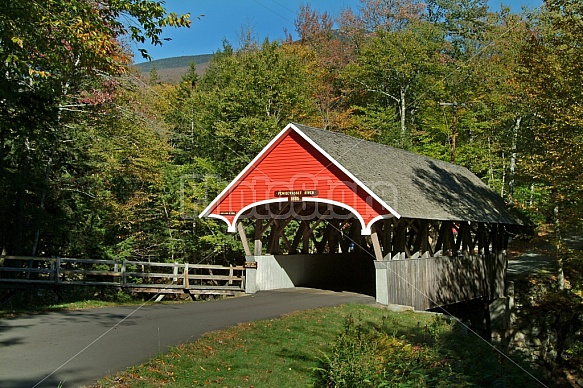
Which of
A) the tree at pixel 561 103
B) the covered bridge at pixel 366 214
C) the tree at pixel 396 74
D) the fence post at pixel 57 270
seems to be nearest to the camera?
the tree at pixel 561 103

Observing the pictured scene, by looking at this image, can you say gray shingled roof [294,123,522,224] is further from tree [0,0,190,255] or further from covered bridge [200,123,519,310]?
tree [0,0,190,255]

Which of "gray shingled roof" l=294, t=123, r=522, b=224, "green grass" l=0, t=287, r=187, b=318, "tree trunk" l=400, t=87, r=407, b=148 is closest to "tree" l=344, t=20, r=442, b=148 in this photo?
"tree trunk" l=400, t=87, r=407, b=148

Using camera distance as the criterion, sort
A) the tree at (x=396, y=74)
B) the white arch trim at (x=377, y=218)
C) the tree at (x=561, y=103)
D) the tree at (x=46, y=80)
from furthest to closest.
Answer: the tree at (x=396, y=74)
the white arch trim at (x=377, y=218)
the tree at (x=561, y=103)
the tree at (x=46, y=80)

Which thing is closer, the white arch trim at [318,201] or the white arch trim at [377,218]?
the white arch trim at [377,218]

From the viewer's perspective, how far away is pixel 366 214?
633 inches

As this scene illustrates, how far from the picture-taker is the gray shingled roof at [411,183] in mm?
16578

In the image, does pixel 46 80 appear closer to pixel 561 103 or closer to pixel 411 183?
pixel 411 183

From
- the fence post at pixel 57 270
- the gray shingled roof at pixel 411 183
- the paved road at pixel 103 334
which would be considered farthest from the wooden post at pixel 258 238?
the fence post at pixel 57 270

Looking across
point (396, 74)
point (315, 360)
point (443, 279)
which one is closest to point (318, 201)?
point (443, 279)

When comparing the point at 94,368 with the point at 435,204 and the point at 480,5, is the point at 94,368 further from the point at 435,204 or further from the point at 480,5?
the point at 480,5

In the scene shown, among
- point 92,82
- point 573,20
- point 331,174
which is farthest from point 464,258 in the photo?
point 92,82

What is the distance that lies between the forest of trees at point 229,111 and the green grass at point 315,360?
6137mm

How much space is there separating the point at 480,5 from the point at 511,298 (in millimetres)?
35169

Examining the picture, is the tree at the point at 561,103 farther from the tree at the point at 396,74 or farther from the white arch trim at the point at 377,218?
the tree at the point at 396,74
